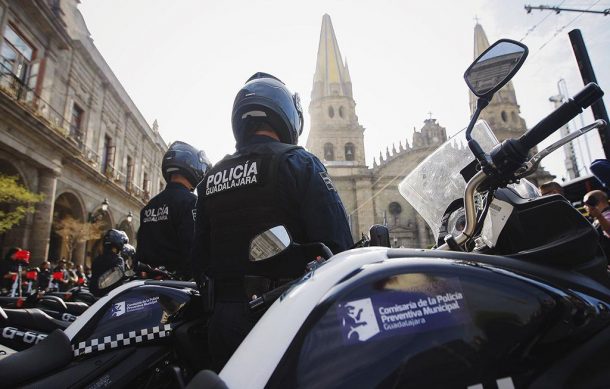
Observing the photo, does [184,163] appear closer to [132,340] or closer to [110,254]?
[110,254]

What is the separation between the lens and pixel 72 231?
13.8 m

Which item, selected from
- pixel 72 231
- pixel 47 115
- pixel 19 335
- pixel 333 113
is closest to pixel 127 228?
pixel 72 231

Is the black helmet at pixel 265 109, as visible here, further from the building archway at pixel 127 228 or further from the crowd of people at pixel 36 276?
the building archway at pixel 127 228

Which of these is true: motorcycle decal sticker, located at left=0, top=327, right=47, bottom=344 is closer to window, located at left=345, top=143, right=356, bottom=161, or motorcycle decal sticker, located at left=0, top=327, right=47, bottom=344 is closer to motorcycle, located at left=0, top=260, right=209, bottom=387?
motorcycle, located at left=0, top=260, right=209, bottom=387

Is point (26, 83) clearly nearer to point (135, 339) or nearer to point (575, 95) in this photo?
point (135, 339)

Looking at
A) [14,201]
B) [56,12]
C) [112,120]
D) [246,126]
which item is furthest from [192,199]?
[112,120]

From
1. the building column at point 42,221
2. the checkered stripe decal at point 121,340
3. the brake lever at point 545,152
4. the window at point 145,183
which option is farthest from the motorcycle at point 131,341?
the window at point 145,183

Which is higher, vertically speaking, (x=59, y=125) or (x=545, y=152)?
(x=59, y=125)

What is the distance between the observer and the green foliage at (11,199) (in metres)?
9.24

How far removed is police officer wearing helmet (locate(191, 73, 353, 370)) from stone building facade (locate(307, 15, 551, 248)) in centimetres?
3614

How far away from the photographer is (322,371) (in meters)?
0.65

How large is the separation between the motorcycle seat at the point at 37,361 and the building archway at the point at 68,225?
14285 millimetres

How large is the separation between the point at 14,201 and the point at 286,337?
13.0 meters

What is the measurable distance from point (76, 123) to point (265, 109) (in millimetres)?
16592
